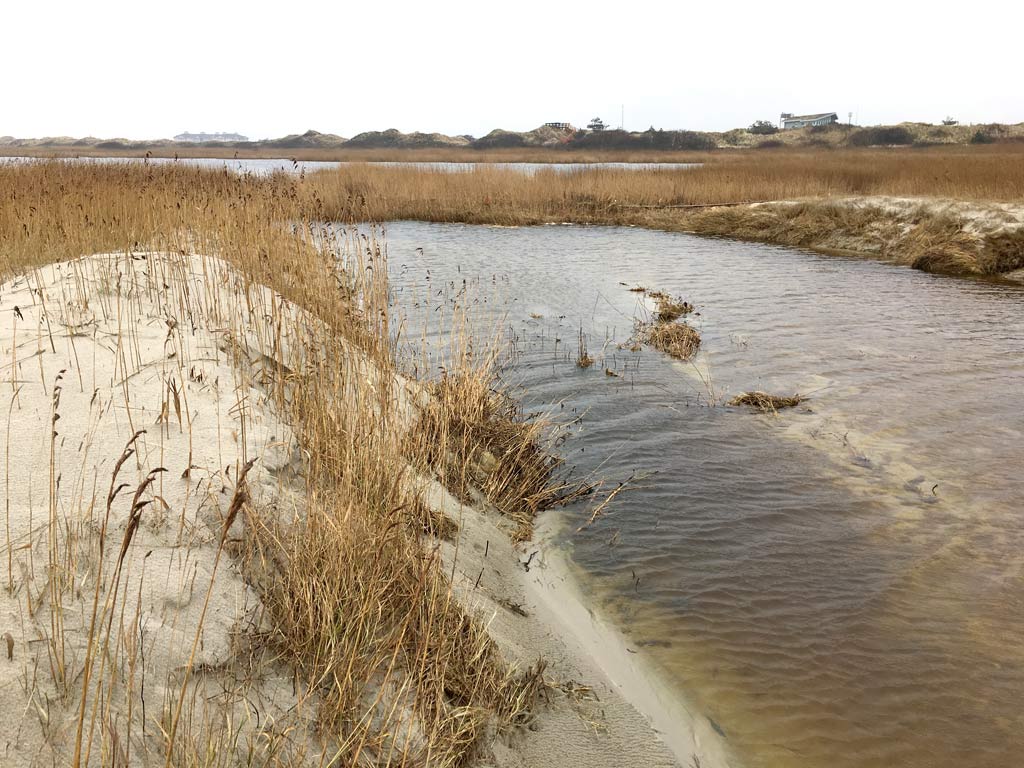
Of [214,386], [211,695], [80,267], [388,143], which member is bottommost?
[211,695]

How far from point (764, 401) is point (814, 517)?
2.30 metres

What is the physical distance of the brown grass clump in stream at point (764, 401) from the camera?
6.96 metres

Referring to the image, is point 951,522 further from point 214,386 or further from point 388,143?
point 388,143

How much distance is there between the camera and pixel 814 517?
4.90 m

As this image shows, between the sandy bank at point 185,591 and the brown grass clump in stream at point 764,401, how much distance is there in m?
3.57

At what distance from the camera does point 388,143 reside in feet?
314

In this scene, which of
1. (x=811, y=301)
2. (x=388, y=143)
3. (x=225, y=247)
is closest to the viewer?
(x=225, y=247)

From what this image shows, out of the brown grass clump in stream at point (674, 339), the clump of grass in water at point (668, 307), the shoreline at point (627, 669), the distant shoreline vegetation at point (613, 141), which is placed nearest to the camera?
the shoreline at point (627, 669)

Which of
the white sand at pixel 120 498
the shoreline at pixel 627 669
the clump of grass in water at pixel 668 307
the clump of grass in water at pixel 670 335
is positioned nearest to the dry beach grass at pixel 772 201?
the clump of grass in water at pixel 668 307

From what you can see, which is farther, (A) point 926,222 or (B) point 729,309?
(A) point 926,222

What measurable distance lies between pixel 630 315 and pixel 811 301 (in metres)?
3.68

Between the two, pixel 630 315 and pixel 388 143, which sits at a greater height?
pixel 388 143

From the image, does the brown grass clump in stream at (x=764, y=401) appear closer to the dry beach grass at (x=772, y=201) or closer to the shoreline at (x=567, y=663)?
the shoreline at (x=567, y=663)

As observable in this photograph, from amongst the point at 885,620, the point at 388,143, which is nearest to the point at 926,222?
the point at 885,620
